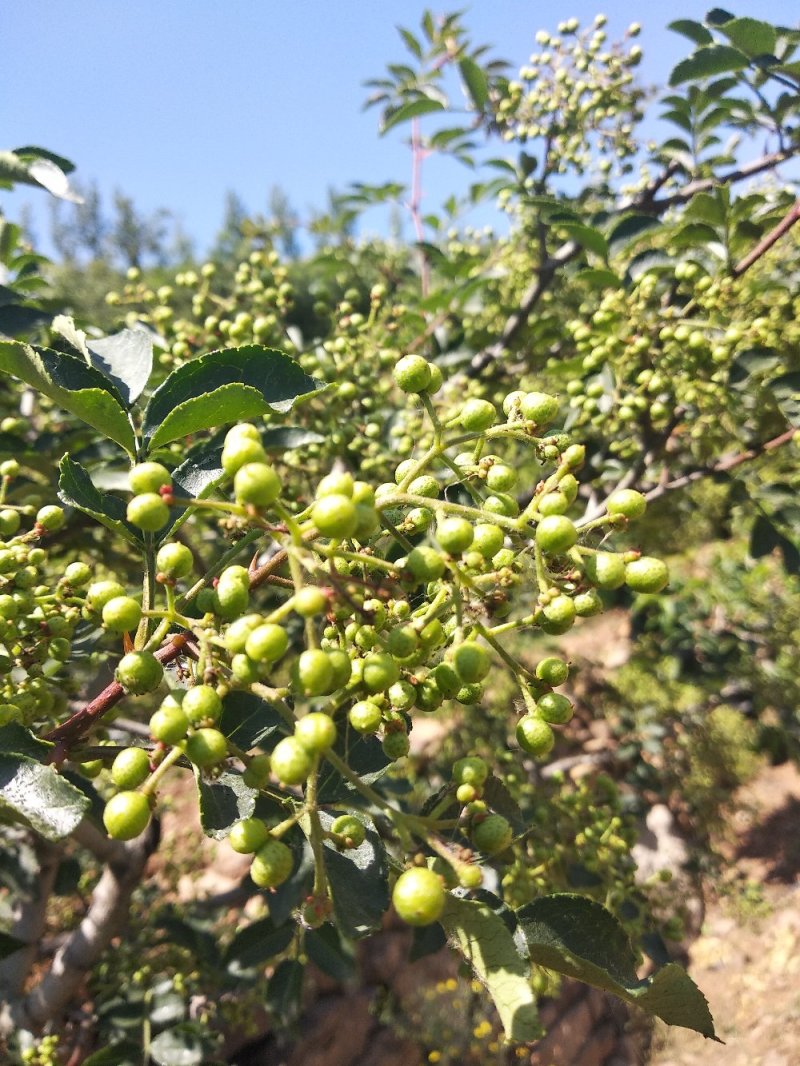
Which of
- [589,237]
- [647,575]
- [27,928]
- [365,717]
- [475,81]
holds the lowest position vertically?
[27,928]

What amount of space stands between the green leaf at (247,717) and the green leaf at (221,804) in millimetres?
85

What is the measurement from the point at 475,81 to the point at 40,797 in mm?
3291

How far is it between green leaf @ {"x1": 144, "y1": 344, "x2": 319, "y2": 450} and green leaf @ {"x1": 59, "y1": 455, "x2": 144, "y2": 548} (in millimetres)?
137

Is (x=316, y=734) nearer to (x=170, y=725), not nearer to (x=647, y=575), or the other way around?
(x=170, y=725)

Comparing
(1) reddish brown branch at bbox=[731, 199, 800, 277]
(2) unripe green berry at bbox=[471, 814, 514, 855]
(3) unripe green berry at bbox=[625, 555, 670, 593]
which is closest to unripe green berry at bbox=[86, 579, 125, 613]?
(2) unripe green berry at bbox=[471, 814, 514, 855]

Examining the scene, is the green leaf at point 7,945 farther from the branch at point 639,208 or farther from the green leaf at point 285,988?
the branch at point 639,208

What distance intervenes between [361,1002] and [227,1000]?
4.55 feet

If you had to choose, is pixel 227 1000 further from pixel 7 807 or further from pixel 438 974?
pixel 7 807

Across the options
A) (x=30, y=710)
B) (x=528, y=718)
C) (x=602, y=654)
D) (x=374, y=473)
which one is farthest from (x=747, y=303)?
(x=602, y=654)

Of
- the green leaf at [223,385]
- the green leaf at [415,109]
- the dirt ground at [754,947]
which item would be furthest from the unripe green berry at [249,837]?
the dirt ground at [754,947]

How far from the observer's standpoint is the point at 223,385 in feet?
4.05

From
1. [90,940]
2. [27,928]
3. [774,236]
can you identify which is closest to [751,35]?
[774,236]

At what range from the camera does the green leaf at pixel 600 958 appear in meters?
1.11

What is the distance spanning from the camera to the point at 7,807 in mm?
1022
